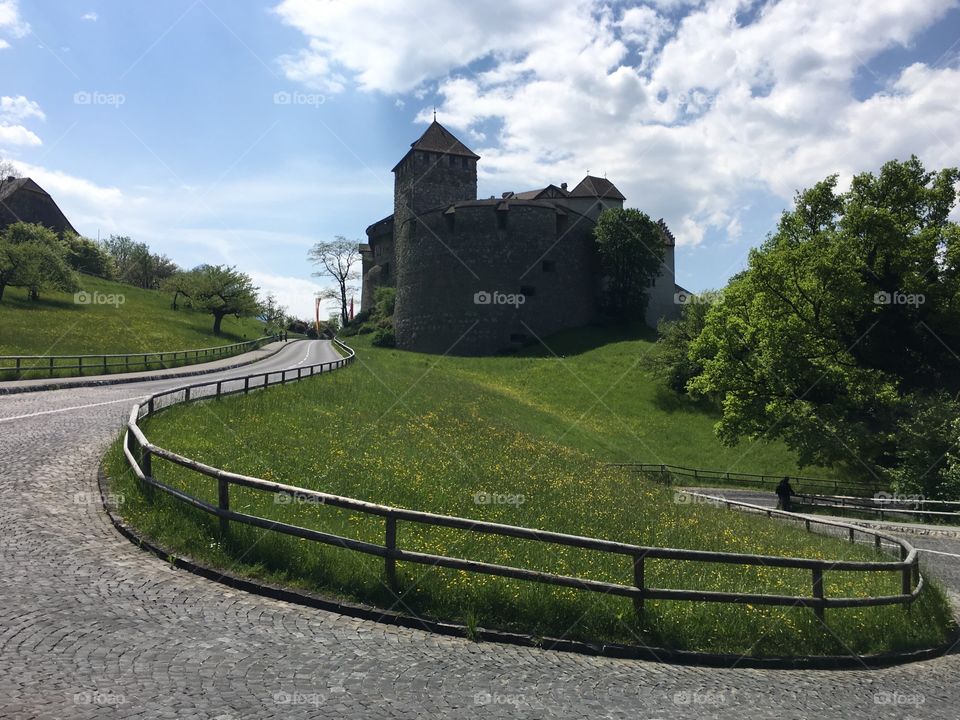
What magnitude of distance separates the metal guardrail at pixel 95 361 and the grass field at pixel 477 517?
11563 millimetres

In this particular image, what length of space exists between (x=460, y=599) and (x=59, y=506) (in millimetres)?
6786

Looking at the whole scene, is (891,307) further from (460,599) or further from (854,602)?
(460,599)

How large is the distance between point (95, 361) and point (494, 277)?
133ft

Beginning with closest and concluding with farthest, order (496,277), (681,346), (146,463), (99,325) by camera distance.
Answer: (146,463) → (681,346) → (99,325) → (496,277)

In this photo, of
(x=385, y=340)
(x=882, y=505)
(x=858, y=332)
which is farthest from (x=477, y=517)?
(x=385, y=340)

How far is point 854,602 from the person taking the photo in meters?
9.03

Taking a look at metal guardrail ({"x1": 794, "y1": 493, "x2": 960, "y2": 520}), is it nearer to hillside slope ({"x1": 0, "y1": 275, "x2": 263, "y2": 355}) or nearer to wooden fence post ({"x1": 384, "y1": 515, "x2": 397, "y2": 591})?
wooden fence post ({"x1": 384, "y1": 515, "x2": 397, "y2": 591})

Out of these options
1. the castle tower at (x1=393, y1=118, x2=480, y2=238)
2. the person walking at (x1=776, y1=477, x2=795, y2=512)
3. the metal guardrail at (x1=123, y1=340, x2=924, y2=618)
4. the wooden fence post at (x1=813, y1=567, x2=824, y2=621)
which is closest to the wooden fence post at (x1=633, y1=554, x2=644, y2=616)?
the metal guardrail at (x1=123, y1=340, x2=924, y2=618)

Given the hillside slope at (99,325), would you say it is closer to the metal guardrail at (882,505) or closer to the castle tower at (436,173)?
the castle tower at (436,173)

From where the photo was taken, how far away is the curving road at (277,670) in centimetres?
518

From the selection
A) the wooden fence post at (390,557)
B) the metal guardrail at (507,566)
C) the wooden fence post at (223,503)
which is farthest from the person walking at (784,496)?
the wooden fence post at (223,503)

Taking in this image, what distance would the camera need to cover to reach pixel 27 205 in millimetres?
87625

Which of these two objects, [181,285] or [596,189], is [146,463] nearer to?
[181,285]

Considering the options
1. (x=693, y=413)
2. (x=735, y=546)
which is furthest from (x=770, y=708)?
(x=693, y=413)
